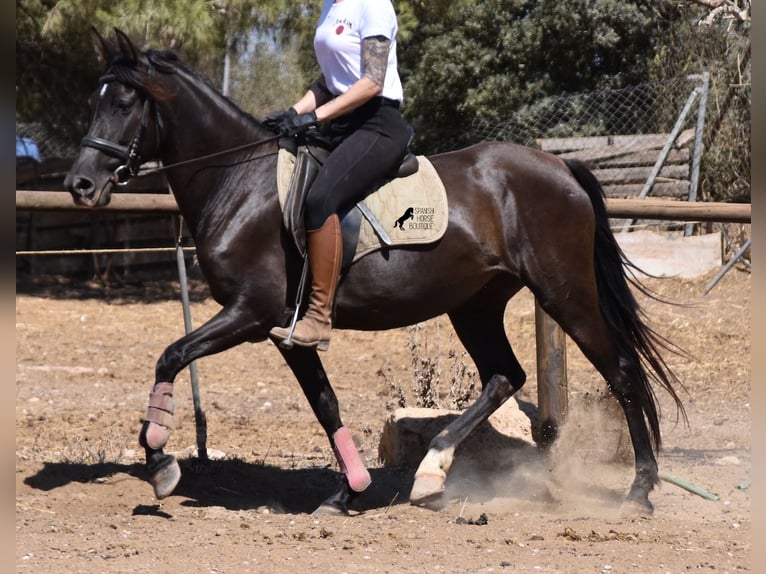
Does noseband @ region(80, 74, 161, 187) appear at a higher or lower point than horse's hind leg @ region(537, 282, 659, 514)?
higher

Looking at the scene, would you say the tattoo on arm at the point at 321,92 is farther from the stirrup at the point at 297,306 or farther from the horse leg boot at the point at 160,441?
the horse leg boot at the point at 160,441

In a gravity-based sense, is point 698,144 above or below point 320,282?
above

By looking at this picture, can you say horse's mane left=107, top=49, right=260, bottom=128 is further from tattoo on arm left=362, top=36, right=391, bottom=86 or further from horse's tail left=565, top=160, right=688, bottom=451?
horse's tail left=565, top=160, right=688, bottom=451

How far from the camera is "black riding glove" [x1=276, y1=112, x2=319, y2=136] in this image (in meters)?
5.42

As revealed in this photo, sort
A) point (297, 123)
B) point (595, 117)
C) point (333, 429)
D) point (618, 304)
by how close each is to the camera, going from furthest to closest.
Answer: point (595, 117)
point (618, 304)
point (333, 429)
point (297, 123)

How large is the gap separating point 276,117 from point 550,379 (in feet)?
8.54

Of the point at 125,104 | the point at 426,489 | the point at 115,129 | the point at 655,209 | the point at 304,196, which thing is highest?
the point at 125,104

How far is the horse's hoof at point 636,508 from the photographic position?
576 cm

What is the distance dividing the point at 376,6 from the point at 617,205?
228cm

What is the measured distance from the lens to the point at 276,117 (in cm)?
562

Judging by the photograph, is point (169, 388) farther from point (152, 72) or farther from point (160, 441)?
point (152, 72)

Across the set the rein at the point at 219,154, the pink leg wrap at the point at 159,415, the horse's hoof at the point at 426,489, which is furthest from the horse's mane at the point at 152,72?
the horse's hoof at the point at 426,489

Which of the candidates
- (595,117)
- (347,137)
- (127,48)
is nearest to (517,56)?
(595,117)

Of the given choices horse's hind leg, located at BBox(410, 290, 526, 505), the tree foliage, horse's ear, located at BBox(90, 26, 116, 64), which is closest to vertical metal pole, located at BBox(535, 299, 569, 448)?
horse's hind leg, located at BBox(410, 290, 526, 505)
